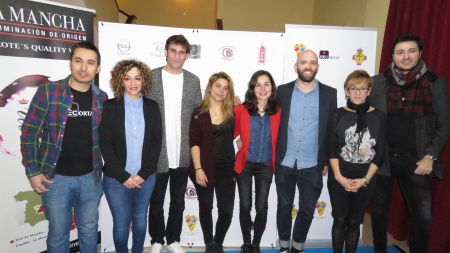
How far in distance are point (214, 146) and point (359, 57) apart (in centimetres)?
175

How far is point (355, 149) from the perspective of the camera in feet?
7.32

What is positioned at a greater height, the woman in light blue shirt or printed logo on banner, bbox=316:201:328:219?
the woman in light blue shirt

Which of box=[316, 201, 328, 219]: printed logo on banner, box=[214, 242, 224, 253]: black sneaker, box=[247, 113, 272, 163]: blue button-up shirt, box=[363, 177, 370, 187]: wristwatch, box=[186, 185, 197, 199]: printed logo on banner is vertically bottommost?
box=[214, 242, 224, 253]: black sneaker

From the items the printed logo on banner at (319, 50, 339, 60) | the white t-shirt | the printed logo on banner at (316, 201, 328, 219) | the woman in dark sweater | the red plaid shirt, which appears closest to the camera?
the red plaid shirt

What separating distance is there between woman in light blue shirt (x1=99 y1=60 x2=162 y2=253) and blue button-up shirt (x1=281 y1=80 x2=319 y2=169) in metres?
1.07

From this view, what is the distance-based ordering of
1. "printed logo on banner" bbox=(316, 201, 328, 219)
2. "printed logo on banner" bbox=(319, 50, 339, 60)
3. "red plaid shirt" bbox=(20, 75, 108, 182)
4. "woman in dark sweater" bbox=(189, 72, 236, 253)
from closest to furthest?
"red plaid shirt" bbox=(20, 75, 108, 182) < "woman in dark sweater" bbox=(189, 72, 236, 253) < "printed logo on banner" bbox=(319, 50, 339, 60) < "printed logo on banner" bbox=(316, 201, 328, 219)

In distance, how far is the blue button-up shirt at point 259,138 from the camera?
94.6 inches

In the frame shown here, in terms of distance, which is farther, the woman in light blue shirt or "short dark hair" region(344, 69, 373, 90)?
"short dark hair" region(344, 69, 373, 90)

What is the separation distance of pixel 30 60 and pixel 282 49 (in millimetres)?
2194

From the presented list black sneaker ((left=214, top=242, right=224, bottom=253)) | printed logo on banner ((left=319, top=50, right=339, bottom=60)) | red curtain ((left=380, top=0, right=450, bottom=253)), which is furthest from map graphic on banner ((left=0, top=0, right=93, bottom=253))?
red curtain ((left=380, top=0, right=450, bottom=253))

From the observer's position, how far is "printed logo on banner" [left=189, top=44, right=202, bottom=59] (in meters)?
2.79

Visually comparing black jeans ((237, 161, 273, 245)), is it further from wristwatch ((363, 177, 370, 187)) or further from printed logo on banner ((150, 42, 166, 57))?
printed logo on banner ((150, 42, 166, 57))

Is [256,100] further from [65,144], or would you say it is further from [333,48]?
[65,144]

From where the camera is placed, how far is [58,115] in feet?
6.34
